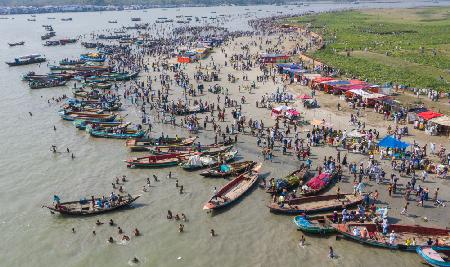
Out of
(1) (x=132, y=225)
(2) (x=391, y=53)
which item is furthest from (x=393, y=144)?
(2) (x=391, y=53)

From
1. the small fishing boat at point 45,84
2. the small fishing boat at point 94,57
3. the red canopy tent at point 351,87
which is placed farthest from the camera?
the small fishing boat at point 94,57

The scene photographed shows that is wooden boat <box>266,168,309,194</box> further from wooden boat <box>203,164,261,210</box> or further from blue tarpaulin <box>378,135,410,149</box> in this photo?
→ blue tarpaulin <box>378,135,410,149</box>

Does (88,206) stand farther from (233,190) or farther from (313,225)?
(313,225)

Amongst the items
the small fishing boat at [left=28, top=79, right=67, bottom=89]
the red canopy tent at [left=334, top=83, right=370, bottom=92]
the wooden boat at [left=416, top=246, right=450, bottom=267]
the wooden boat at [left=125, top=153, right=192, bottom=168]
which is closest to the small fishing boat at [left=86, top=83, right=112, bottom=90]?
the small fishing boat at [left=28, top=79, right=67, bottom=89]

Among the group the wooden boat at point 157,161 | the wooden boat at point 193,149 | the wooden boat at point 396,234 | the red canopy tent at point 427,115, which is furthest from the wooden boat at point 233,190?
the red canopy tent at point 427,115

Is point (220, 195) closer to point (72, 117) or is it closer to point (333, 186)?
point (333, 186)

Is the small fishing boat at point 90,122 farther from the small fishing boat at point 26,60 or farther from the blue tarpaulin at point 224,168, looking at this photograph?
the small fishing boat at point 26,60
